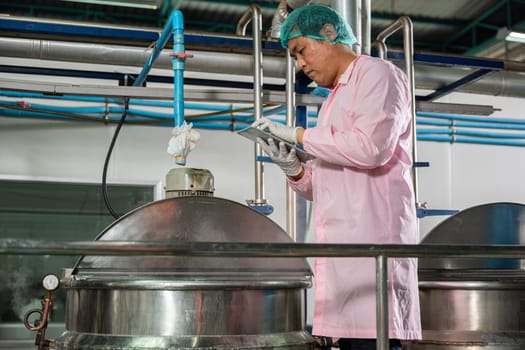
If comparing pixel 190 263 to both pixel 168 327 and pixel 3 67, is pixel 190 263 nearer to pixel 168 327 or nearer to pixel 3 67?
pixel 168 327

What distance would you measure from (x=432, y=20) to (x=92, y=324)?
17.8ft

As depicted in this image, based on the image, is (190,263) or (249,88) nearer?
(190,263)

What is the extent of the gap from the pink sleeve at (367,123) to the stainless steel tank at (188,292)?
1.33ft

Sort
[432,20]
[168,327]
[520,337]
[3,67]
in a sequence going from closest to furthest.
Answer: [168,327] → [520,337] → [3,67] → [432,20]

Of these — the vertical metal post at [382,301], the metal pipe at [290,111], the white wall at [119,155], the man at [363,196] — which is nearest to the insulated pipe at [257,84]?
the metal pipe at [290,111]

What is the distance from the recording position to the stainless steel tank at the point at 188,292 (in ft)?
5.24

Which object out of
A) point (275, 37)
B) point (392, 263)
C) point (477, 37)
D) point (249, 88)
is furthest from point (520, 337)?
point (477, 37)

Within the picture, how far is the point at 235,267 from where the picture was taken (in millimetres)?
1732

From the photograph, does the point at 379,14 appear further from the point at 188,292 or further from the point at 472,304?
the point at 188,292

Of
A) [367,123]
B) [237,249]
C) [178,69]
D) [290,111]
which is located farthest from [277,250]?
[290,111]

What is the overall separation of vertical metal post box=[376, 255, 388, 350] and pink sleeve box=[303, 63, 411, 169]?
0.22 meters

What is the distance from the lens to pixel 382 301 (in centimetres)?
135

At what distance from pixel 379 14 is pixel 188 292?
16.5ft

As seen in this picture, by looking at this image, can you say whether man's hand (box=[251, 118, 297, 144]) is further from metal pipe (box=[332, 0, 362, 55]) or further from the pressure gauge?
metal pipe (box=[332, 0, 362, 55])
